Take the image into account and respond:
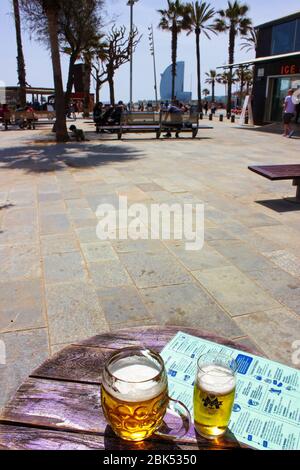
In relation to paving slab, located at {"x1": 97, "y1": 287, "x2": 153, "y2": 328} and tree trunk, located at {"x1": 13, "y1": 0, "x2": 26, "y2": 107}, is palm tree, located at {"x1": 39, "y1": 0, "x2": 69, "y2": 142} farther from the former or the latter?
tree trunk, located at {"x1": 13, "y1": 0, "x2": 26, "y2": 107}

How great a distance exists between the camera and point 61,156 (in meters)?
12.0

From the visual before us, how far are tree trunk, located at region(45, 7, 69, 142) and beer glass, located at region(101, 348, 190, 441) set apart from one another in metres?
15.1

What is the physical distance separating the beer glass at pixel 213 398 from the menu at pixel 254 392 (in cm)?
9

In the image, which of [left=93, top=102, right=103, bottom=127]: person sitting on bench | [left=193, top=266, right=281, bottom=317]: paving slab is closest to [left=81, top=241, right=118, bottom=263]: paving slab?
[left=193, top=266, right=281, bottom=317]: paving slab

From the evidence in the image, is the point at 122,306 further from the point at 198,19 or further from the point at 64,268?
the point at 198,19

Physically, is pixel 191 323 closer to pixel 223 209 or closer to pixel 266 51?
pixel 223 209

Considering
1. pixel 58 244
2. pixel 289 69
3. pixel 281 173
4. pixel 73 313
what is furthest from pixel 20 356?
pixel 289 69

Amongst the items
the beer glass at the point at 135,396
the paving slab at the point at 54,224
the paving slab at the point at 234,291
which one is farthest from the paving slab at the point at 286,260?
the beer glass at the point at 135,396

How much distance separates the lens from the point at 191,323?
332 cm

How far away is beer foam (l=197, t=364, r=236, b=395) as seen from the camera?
3.94 feet

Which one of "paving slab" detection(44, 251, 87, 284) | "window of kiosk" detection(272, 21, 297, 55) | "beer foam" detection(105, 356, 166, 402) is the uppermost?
"window of kiosk" detection(272, 21, 297, 55)

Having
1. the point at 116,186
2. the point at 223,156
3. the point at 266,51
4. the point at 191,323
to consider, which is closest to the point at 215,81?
the point at 266,51
